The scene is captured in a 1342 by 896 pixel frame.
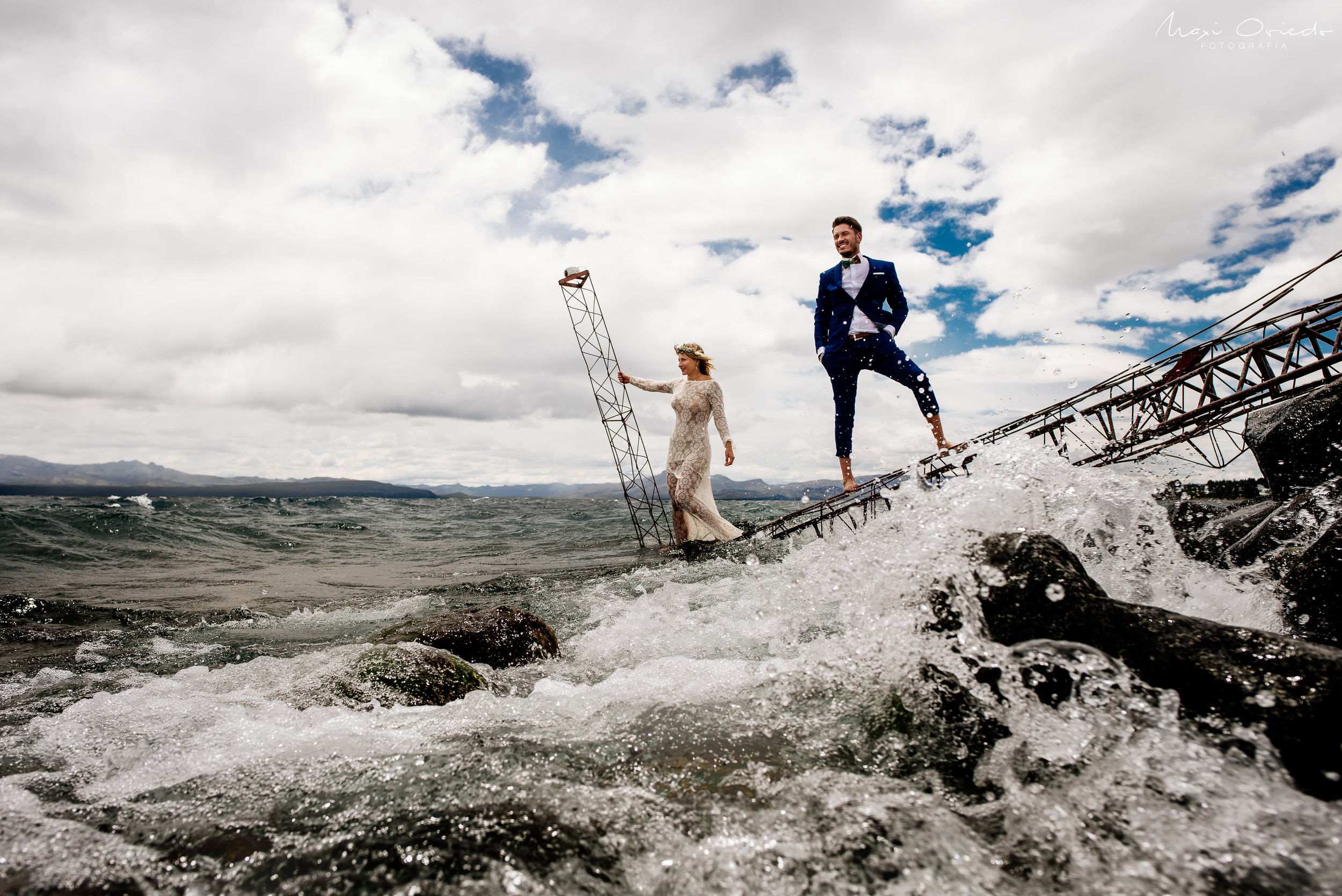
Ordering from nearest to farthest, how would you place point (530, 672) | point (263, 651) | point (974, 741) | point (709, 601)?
point (974, 741) → point (530, 672) → point (263, 651) → point (709, 601)

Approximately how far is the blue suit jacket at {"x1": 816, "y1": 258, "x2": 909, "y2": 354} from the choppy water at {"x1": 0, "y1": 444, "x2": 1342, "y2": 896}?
2217 millimetres

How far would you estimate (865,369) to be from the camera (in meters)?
6.72

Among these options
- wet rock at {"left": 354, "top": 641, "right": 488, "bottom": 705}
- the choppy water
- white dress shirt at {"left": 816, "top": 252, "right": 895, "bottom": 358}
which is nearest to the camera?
the choppy water

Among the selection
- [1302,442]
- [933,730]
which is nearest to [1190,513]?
[1302,442]

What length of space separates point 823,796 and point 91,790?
3.07 meters

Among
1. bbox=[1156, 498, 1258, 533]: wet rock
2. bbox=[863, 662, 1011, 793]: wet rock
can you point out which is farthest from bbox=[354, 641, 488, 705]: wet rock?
bbox=[1156, 498, 1258, 533]: wet rock

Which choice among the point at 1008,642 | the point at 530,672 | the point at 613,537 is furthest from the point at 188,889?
the point at 613,537

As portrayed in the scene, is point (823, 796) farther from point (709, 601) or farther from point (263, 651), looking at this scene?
point (263, 651)

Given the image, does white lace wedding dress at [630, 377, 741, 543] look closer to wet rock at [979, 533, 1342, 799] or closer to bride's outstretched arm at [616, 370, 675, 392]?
bride's outstretched arm at [616, 370, 675, 392]

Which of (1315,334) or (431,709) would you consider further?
(1315,334)

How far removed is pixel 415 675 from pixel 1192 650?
3.98m

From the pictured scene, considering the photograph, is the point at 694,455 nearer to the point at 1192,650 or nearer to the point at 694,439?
the point at 694,439

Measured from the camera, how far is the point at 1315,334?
5617mm

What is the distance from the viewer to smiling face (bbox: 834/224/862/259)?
659cm
